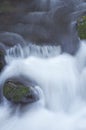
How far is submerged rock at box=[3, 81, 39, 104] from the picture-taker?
8129mm

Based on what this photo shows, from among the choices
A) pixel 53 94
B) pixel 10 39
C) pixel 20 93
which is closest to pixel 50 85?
pixel 53 94

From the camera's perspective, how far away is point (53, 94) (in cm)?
876

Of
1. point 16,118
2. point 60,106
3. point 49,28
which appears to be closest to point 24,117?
point 16,118

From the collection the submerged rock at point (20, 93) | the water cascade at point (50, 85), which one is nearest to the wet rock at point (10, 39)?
the water cascade at point (50, 85)

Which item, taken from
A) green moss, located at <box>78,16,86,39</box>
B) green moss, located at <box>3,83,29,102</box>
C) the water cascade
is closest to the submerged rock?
green moss, located at <box>3,83,29,102</box>

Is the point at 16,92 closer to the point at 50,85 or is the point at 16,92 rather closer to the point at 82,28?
the point at 50,85

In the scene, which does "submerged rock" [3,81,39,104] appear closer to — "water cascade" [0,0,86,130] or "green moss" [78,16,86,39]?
"water cascade" [0,0,86,130]

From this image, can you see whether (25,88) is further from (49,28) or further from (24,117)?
(49,28)

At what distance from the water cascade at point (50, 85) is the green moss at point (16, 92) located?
7.9 inches

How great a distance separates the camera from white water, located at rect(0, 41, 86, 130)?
8.15 metres

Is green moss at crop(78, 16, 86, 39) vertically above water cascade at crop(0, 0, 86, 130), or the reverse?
green moss at crop(78, 16, 86, 39)

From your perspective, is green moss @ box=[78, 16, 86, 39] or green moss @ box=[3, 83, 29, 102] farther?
green moss @ box=[78, 16, 86, 39]

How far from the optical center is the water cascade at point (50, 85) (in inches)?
322

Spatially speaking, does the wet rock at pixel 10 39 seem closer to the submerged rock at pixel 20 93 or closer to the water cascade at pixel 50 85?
the water cascade at pixel 50 85
